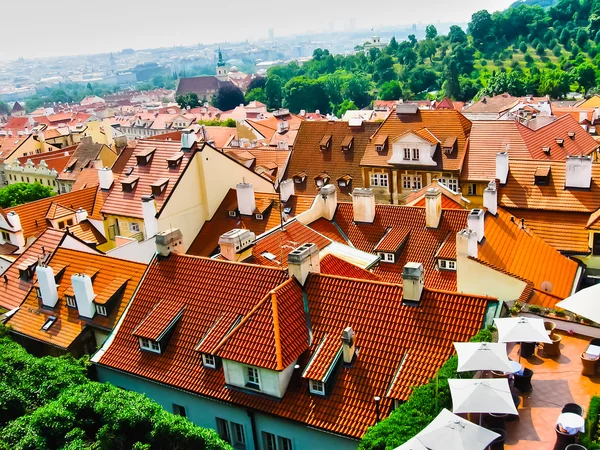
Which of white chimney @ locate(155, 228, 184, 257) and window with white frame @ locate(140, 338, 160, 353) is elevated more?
white chimney @ locate(155, 228, 184, 257)

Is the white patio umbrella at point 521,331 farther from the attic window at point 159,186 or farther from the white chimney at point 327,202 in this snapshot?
the attic window at point 159,186

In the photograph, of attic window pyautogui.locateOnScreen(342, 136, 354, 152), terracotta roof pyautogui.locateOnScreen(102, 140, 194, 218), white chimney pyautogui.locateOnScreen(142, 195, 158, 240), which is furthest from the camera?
attic window pyautogui.locateOnScreen(342, 136, 354, 152)

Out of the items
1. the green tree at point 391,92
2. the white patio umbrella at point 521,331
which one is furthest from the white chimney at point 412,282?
the green tree at point 391,92

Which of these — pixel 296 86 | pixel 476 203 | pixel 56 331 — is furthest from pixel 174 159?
pixel 296 86

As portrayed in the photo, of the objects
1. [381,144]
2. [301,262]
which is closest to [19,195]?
[381,144]

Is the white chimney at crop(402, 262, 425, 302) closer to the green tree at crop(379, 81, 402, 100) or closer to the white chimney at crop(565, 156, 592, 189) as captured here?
the white chimney at crop(565, 156, 592, 189)

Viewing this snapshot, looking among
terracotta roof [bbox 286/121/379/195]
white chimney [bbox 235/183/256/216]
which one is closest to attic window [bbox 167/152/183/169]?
white chimney [bbox 235/183/256/216]

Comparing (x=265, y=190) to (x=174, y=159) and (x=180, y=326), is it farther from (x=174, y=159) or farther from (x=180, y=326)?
(x=180, y=326)
